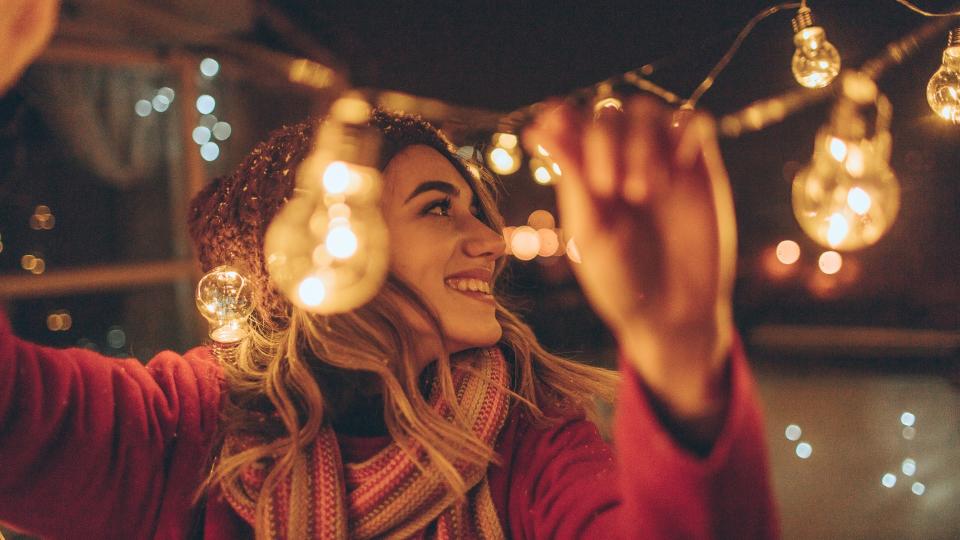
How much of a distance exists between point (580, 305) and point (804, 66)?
4.06m

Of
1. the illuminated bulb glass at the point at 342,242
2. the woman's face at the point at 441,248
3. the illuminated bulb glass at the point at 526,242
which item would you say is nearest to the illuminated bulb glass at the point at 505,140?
the woman's face at the point at 441,248

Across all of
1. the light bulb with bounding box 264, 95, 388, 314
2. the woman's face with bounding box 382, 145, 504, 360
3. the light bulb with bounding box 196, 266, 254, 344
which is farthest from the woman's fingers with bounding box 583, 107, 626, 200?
the light bulb with bounding box 196, 266, 254, 344

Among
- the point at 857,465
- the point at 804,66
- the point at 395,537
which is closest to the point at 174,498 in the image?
the point at 395,537

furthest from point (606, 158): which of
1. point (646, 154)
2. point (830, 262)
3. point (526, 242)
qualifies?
point (830, 262)

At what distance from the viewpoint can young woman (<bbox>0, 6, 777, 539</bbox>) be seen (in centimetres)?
61

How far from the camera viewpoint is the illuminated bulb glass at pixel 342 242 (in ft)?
3.38

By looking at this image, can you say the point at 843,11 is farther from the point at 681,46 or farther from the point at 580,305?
the point at 580,305

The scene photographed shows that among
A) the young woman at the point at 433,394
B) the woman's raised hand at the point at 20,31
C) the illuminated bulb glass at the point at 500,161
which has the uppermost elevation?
the illuminated bulb glass at the point at 500,161

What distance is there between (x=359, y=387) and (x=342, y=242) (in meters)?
0.36

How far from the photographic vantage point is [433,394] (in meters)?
1.22

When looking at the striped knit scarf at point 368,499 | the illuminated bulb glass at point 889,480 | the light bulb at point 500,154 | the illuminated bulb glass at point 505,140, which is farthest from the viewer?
the illuminated bulb glass at point 889,480

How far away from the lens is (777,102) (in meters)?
3.04

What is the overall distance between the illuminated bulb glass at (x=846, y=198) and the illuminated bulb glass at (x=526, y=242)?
364 cm

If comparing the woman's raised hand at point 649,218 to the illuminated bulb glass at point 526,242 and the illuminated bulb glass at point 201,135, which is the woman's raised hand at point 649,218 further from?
the illuminated bulb glass at point 526,242
